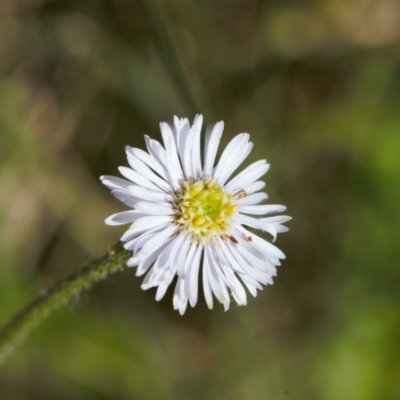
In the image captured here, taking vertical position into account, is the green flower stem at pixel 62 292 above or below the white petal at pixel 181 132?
below

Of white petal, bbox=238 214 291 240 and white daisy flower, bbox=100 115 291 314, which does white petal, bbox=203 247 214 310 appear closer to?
white daisy flower, bbox=100 115 291 314

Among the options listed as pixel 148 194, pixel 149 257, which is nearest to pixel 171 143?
pixel 148 194

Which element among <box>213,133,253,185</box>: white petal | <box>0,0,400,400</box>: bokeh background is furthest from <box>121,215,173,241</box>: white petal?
<box>0,0,400,400</box>: bokeh background

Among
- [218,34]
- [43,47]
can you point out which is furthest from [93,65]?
[218,34]

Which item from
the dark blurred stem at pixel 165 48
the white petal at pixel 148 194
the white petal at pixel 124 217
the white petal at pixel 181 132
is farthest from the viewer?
the dark blurred stem at pixel 165 48

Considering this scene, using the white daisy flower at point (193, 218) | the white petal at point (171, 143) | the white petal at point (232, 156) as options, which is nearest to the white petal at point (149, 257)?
the white daisy flower at point (193, 218)

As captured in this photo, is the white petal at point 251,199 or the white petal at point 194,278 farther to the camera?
the white petal at point 251,199

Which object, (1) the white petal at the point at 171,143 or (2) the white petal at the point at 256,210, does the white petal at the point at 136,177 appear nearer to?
(1) the white petal at the point at 171,143

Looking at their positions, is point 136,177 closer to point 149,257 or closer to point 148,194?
point 148,194
